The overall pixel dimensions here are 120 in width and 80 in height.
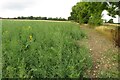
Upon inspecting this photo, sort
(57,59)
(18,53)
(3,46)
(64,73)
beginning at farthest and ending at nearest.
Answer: (3,46) → (18,53) → (57,59) → (64,73)

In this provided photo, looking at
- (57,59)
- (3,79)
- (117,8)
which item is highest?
(117,8)

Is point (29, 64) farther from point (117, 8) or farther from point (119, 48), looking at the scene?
point (117, 8)

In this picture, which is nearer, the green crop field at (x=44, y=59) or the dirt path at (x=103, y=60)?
the green crop field at (x=44, y=59)

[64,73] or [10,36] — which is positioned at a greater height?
[10,36]

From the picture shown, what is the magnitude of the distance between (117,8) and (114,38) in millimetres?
2152

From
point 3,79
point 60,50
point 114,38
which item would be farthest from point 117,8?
point 3,79

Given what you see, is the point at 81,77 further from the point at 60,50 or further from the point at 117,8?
the point at 117,8

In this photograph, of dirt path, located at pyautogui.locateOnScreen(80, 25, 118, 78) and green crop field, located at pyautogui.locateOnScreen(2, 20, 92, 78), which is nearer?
green crop field, located at pyautogui.locateOnScreen(2, 20, 92, 78)

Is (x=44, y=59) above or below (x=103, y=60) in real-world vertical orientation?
above

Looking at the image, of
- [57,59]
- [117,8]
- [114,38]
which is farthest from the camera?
[117,8]

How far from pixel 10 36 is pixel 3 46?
1.52 meters

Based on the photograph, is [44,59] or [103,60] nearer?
[44,59]

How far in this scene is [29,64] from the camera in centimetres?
795

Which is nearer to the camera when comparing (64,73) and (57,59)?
(64,73)
